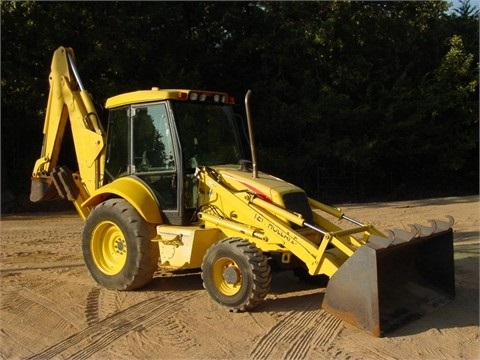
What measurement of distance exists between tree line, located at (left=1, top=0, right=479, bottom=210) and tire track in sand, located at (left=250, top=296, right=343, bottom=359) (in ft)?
41.8

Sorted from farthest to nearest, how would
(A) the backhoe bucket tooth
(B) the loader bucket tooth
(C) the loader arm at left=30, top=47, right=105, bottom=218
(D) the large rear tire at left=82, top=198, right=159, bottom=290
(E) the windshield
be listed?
(B) the loader bucket tooth
(C) the loader arm at left=30, top=47, right=105, bottom=218
(E) the windshield
(D) the large rear tire at left=82, top=198, right=159, bottom=290
(A) the backhoe bucket tooth

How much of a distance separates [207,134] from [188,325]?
253 centimetres

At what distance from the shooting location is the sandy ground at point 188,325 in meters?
5.05

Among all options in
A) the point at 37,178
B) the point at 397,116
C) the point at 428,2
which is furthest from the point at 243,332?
the point at 428,2

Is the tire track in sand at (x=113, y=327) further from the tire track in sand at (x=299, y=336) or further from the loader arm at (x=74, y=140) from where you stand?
the loader arm at (x=74, y=140)

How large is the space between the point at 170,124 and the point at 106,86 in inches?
433

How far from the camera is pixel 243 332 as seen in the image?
553cm

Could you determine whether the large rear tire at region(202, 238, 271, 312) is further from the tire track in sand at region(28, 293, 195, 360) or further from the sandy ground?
the tire track in sand at region(28, 293, 195, 360)

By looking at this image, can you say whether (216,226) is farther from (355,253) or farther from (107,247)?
(355,253)

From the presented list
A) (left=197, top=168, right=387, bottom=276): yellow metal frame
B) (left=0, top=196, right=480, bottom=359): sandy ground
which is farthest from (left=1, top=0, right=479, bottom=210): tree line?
(left=197, top=168, right=387, bottom=276): yellow metal frame

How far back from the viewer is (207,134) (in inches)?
286

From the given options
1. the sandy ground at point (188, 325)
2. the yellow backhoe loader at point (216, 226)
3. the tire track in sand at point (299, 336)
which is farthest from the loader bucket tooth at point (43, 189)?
the tire track in sand at point (299, 336)

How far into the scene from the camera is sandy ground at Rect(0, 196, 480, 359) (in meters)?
5.05

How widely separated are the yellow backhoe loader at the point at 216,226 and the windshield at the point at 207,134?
0.6 inches
